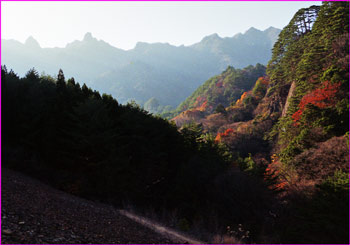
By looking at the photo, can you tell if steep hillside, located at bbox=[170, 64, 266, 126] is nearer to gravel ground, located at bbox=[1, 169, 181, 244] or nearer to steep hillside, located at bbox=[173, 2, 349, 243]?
steep hillside, located at bbox=[173, 2, 349, 243]

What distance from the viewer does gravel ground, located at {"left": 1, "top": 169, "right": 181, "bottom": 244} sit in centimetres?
525

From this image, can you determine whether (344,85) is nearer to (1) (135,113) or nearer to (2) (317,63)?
(2) (317,63)

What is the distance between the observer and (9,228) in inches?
200

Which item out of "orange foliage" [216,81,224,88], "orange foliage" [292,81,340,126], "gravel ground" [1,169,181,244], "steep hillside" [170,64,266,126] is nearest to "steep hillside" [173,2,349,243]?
"orange foliage" [292,81,340,126]

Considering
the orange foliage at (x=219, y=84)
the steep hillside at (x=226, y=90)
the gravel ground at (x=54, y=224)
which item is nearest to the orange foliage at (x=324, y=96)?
the gravel ground at (x=54, y=224)

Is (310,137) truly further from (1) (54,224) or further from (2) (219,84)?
(2) (219,84)

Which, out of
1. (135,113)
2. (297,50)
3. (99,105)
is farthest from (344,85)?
(99,105)

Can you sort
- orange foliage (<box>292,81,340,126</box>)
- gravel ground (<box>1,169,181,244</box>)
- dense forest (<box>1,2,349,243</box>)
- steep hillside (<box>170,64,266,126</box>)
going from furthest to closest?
steep hillside (<box>170,64,266,126</box>)
orange foliage (<box>292,81,340,126</box>)
dense forest (<box>1,2,349,243</box>)
gravel ground (<box>1,169,181,244</box>)

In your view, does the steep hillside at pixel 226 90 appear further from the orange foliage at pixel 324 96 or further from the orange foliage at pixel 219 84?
the orange foliage at pixel 324 96

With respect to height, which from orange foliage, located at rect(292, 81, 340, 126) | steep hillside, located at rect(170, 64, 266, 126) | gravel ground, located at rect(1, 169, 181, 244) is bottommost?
gravel ground, located at rect(1, 169, 181, 244)

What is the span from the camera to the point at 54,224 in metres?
6.21

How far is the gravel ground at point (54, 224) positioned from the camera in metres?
5.25

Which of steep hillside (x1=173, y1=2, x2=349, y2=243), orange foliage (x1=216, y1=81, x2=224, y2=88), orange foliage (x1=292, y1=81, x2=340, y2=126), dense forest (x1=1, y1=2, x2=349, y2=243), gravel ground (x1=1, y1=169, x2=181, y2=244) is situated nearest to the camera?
gravel ground (x1=1, y1=169, x2=181, y2=244)

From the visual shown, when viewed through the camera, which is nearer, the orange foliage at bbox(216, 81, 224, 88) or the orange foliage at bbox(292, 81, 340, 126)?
the orange foliage at bbox(292, 81, 340, 126)
